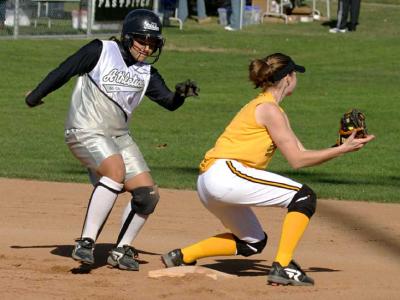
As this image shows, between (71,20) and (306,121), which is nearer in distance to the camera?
(306,121)

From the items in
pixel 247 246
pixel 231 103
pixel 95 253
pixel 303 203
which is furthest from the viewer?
pixel 231 103

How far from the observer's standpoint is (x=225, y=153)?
7320 millimetres

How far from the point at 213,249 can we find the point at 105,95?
1256mm

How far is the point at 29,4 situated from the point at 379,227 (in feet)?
56.9

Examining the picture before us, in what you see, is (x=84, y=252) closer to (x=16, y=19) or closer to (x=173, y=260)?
(x=173, y=260)

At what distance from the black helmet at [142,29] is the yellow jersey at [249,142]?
0.91 m

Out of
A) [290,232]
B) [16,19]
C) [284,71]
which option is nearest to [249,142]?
[284,71]

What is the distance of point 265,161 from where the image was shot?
7.37 metres

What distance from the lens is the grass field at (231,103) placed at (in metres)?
14.0

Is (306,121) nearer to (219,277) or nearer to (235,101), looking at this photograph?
(235,101)

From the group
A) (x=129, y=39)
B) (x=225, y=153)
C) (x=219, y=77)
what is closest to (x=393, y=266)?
(x=225, y=153)

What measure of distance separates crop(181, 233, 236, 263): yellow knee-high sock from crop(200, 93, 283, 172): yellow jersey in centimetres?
60

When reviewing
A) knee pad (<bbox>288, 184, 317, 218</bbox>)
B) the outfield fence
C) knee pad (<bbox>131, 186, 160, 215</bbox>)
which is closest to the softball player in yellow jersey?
knee pad (<bbox>288, 184, 317, 218</bbox>)

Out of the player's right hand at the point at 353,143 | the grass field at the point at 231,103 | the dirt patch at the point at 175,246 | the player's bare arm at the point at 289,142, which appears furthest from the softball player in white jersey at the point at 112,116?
the grass field at the point at 231,103
